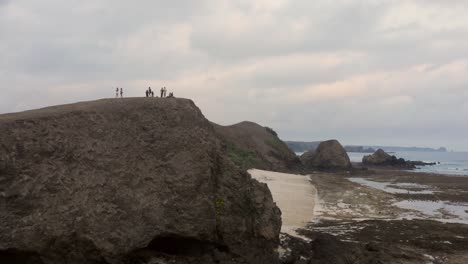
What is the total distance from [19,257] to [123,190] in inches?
98.0

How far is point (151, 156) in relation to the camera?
34.7 feet

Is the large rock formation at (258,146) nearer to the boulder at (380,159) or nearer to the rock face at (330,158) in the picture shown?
the rock face at (330,158)

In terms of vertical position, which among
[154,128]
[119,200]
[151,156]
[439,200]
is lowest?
[439,200]

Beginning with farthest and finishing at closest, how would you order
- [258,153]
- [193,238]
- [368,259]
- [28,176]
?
1. [258,153]
2. [368,259]
3. [193,238]
4. [28,176]

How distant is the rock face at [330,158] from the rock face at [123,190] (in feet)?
198

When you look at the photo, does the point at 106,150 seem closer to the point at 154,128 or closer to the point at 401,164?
the point at 154,128

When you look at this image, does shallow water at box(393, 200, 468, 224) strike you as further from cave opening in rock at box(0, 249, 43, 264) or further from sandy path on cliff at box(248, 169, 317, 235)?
cave opening in rock at box(0, 249, 43, 264)

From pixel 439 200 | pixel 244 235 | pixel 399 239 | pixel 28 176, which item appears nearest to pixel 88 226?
pixel 28 176

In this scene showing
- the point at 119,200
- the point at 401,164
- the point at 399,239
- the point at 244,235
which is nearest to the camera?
the point at 119,200

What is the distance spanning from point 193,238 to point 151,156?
222 centimetres

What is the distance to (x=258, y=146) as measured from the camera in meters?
65.6

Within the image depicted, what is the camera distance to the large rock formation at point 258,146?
2244 inches

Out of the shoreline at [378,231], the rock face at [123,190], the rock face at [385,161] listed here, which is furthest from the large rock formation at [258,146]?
the rock face at [123,190]

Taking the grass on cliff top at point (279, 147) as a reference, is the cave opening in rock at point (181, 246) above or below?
below
